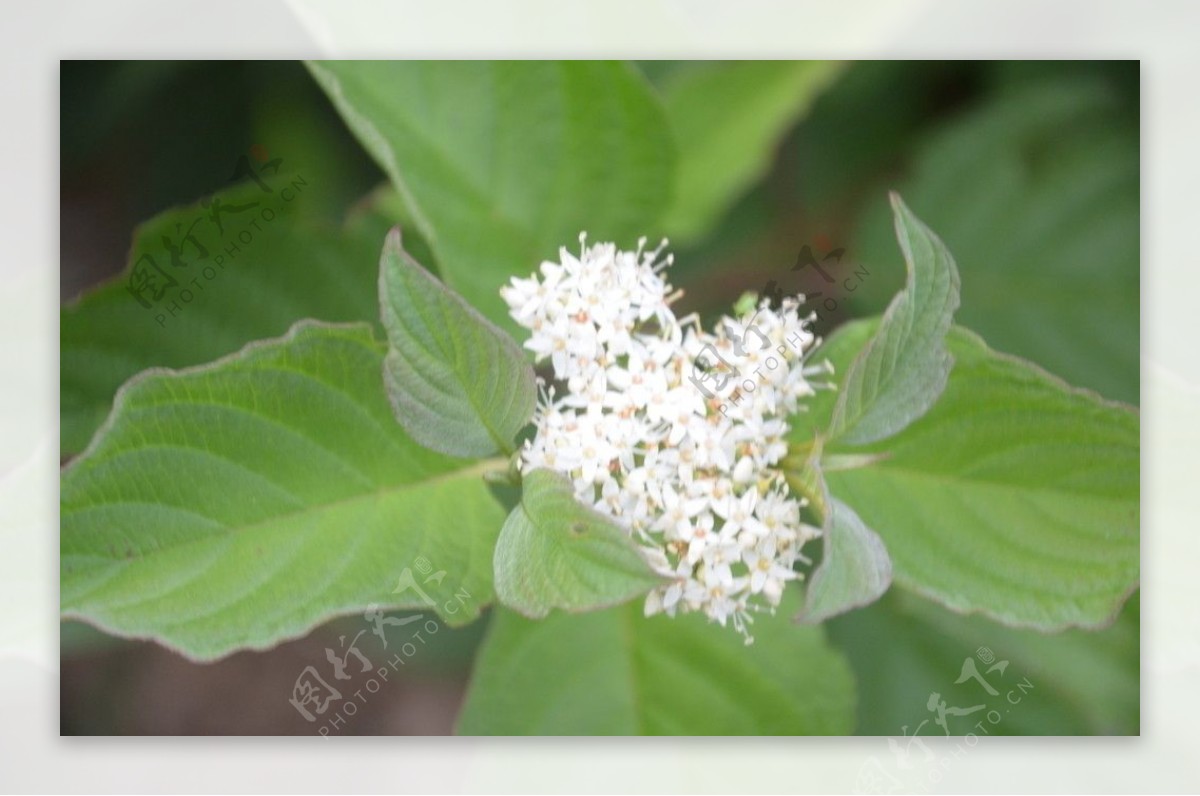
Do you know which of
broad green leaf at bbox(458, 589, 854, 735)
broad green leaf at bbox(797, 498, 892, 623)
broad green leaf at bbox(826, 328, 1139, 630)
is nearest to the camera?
broad green leaf at bbox(797, 498, 892, 623)

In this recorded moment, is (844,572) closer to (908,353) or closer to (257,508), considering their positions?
(908,353)

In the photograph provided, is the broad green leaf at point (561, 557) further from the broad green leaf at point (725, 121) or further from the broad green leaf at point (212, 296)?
the broad green leaf at point (725, 121)

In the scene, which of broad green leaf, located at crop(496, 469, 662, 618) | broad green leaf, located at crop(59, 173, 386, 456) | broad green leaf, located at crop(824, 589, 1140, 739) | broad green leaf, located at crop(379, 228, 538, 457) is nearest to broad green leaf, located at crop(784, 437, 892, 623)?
broad green leaf, located at crop(496, 469, 662, 618)

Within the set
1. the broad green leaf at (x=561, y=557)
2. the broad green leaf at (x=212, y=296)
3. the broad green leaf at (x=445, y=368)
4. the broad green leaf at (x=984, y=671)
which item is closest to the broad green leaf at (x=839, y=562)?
the broad green leaf at (x=561, y=557)

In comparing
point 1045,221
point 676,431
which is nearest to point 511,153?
point 676,431

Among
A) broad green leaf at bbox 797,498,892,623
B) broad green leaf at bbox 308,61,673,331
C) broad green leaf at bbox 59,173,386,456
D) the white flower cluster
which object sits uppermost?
broad green leaf at bbox 308,61,673,331

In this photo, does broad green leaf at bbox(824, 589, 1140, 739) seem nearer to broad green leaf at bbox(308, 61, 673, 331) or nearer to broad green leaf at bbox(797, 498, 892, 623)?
broad green leaf at bbox(797, 498, 892, 623)

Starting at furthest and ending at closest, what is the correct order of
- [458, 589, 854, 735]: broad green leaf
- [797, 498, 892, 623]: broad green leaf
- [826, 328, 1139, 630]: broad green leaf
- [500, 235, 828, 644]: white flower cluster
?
[458, 589, 854, 735]: broad green leaf, [826, 328, 1139, 630]: broad green leaf, [500, 235, 828, 644]: white flower cluster, [797, 498, 892, 623]: broad green leaf
